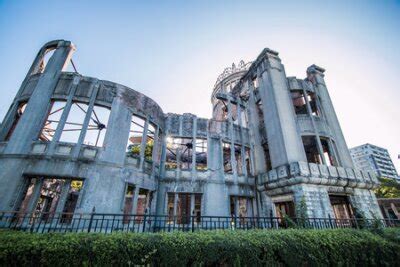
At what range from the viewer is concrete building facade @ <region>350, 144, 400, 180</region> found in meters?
100

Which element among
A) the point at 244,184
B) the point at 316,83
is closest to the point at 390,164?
the point at 316,83

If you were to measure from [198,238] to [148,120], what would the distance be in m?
8.95

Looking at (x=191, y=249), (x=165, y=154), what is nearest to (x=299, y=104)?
(x=165, y=154)

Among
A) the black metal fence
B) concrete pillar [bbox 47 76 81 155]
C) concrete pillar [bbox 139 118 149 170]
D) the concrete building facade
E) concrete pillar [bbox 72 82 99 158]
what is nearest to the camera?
the black metal fence

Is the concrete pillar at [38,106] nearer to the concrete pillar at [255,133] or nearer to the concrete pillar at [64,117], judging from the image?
the concrete pillar at [64,117]

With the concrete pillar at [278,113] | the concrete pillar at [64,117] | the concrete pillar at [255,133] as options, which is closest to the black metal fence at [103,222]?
the concrete pillar at [64,117]

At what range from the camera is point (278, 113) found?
13336 mm

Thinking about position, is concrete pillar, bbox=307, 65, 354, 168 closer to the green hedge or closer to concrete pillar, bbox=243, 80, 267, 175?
concrete pillar, bbox=243, 80, 267, 175

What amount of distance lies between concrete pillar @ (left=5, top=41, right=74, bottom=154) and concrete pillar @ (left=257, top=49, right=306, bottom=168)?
14312mm

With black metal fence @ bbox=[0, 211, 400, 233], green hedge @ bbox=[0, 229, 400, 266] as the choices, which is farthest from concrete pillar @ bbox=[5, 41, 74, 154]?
green hedge @ bbox=[0, 229, 400, 266]

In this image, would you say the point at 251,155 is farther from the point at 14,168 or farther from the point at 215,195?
the point at 14,168

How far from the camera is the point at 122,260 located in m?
4.00

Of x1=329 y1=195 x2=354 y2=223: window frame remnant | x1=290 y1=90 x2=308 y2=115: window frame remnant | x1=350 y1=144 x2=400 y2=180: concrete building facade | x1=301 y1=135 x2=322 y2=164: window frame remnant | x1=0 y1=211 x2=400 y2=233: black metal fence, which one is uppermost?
x1=350 y1=144 x2=400 y2=180: concrete building facade

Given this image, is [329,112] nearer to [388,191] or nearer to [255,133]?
[255,133]
